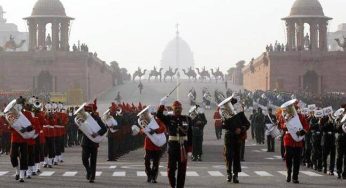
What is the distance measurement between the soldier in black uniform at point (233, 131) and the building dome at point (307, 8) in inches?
3476

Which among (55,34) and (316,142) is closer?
(316,142)

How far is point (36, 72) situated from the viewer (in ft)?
328

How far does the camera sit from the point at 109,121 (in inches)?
1190

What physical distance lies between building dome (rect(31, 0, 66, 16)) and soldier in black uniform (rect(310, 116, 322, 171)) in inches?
3318

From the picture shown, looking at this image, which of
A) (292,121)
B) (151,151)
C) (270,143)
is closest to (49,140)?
(151,151)

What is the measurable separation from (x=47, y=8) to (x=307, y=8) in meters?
26.2

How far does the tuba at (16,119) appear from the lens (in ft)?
76.0

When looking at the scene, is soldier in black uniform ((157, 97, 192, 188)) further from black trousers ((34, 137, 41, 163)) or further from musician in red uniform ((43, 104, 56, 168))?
musician in red uniform ((43, 104, 56, 168))

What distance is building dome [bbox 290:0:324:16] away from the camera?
111 meters

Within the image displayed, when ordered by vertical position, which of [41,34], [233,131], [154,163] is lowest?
[154,163]

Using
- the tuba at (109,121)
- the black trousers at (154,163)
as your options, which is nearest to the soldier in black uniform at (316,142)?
the black trousers at (154,163)

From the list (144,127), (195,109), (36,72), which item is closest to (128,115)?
(195,109)

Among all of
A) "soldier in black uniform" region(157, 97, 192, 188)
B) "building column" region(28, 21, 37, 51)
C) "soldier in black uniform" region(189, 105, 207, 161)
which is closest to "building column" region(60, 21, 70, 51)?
"building column" region(28, 21, 37, 51)

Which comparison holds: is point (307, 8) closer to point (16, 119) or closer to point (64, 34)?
point (64, 34)
